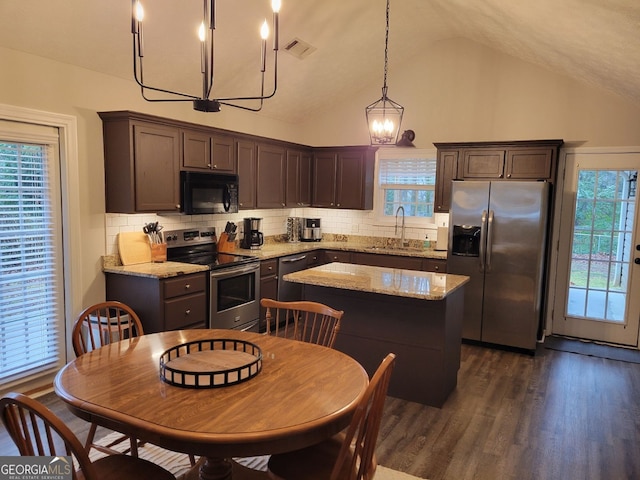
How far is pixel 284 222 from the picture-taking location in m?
6.31

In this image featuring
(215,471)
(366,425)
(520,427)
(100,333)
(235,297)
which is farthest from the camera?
(235,297)

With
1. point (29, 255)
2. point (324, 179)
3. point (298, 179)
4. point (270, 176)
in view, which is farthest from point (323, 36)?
point (29, 255)

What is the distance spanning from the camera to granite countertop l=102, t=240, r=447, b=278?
A: 3816 millimetres

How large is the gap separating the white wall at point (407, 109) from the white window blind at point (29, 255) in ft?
0.72

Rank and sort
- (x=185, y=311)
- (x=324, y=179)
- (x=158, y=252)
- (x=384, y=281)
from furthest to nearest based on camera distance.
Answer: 1. (x=324, y=179)
2. (x=158, y=252)
3. (x=185, y=311)
4. (x=384, y=281)

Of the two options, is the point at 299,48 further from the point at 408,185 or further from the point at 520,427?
the point at 520,427

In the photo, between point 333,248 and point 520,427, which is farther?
point 333,248

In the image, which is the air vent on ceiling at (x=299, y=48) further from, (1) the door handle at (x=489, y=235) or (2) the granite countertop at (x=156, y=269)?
(1) the door handle at (x=489, y=235)

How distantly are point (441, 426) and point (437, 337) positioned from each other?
23.5 inches

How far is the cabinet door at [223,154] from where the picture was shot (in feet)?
15.2

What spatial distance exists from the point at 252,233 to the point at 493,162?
9.10 ft

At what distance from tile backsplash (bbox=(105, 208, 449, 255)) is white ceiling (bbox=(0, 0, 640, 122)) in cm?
125

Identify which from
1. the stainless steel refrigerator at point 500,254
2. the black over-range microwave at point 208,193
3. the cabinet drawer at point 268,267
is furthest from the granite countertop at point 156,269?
the stainless steel refrigerator at point 500,254

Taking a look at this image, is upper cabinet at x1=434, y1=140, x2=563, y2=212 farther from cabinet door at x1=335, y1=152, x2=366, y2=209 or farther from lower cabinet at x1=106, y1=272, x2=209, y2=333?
lower cabinet at x1=106, y1=272, x2=209, y2=333
